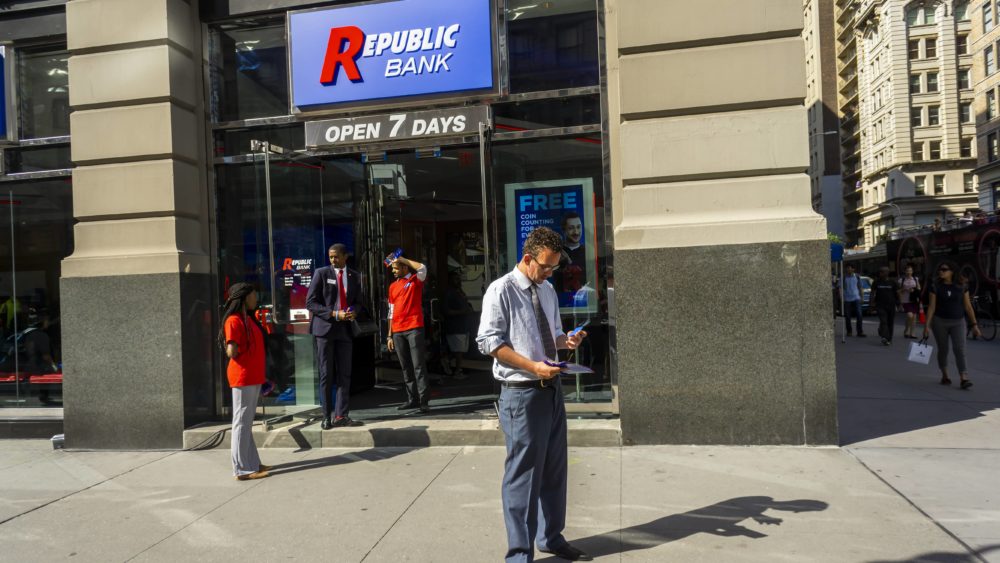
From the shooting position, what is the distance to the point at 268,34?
7.82m

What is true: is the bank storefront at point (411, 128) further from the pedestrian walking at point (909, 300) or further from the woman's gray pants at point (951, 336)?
the pedestrian walking at point (909, 300)

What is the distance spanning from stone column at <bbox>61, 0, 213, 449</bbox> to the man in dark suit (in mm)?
1374

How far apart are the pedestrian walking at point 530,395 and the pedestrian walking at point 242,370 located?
2.88m

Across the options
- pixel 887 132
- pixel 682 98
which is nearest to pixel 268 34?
pixel 682 98

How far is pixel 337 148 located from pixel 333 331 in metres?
2.02

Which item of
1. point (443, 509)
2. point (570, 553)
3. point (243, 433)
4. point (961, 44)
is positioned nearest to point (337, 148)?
point (243, 433)

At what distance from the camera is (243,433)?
5.89 m

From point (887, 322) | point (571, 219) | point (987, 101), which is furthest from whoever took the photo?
point (987, 101)

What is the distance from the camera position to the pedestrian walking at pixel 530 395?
373 cm

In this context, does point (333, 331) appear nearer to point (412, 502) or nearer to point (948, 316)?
point (412, 502)

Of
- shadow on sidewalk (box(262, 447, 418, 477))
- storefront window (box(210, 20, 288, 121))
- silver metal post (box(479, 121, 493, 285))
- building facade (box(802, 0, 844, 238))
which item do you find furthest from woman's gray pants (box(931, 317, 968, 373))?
building facade (box(802, 0, 844, 238))

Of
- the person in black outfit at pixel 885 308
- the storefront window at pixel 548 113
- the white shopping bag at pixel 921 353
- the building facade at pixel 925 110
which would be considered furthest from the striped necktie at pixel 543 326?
the building facade at pixel 925 110

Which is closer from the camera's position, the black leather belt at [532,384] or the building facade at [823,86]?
the black leather belt at [532,384]

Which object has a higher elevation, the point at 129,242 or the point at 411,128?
the point at 411,128
